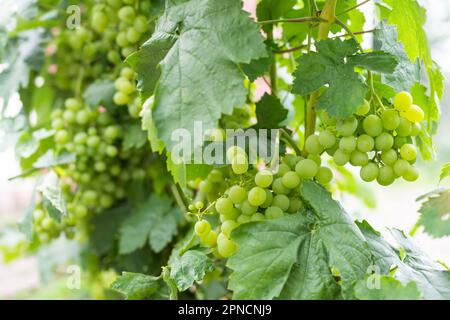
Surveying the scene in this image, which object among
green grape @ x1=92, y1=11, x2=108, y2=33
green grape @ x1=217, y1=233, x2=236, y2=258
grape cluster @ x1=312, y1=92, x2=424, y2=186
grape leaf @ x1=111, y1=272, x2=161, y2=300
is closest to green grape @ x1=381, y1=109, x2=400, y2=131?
grape cluster @ x1=312, y1=92, x2=424, y2=186

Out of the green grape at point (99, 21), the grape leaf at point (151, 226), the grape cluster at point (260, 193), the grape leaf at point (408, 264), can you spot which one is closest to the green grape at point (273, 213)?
the grape cluster at point (260, 193)

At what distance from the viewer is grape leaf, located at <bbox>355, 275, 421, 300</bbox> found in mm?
500

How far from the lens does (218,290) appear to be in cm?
92

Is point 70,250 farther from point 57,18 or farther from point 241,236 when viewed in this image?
point 241,236

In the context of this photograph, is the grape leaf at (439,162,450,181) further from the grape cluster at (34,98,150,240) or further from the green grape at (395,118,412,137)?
the grape cluster at (34,98,150,240)

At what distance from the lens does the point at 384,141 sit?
59 cm

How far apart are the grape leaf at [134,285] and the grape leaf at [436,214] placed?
0.34 m

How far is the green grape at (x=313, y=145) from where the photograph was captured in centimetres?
63

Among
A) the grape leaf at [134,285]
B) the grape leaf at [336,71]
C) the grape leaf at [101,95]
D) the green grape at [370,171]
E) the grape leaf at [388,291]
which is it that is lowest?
the grape leaf at [134,285]

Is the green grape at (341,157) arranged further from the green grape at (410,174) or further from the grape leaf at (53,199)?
the grape leaf at (53,199)

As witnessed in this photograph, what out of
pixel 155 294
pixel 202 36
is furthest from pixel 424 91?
pixel 155 294

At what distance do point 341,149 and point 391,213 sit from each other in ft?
4.58

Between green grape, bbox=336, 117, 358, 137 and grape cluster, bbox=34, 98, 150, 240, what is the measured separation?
0.50 m

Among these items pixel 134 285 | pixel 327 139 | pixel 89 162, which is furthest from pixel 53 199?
pixel 327 139
